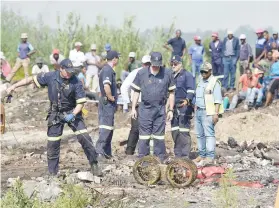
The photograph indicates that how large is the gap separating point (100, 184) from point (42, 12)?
27.5m

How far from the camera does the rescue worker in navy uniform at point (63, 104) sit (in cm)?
1164

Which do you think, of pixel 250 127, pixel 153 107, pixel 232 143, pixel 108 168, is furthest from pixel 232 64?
pixel 108 168

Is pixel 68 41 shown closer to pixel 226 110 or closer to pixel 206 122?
pixel 226 110

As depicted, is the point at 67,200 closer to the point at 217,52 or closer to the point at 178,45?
the point at 217,52

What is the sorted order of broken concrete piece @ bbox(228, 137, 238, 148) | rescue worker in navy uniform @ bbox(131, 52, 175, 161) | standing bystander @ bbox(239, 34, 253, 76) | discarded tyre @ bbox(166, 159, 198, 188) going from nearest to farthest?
discarded tyre @ bbox(166, 159, 198, 188)
rescue worker in navy uniform @ bbox(131, 52, 175, 161)
broken concrete piece @ bbox(228, 137, 238, 148)
standing bystander @ bbox(239, 34, 253, 76)

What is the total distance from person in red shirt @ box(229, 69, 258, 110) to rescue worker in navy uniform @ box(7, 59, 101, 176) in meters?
9.61

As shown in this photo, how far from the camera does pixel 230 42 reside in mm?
21781

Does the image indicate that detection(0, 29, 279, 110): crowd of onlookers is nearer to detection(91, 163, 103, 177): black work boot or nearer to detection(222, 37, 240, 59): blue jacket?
detection(222, 37, 240, 59): blue jacket

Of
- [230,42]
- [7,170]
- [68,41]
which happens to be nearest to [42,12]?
[68,41]

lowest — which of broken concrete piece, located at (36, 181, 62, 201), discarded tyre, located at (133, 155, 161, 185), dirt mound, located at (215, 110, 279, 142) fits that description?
dirt mound, located at (215, 110, 279, 142)

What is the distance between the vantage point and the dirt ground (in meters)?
9.74

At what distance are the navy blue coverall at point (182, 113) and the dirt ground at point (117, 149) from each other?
1.14 m

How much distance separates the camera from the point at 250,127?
1747cm

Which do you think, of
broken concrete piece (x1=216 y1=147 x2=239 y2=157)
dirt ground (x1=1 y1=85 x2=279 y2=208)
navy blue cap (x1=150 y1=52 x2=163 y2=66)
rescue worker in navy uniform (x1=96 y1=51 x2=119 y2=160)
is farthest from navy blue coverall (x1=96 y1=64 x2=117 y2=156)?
broken concrete piece (x1=216 y1=147 x2=239 y2=157)
